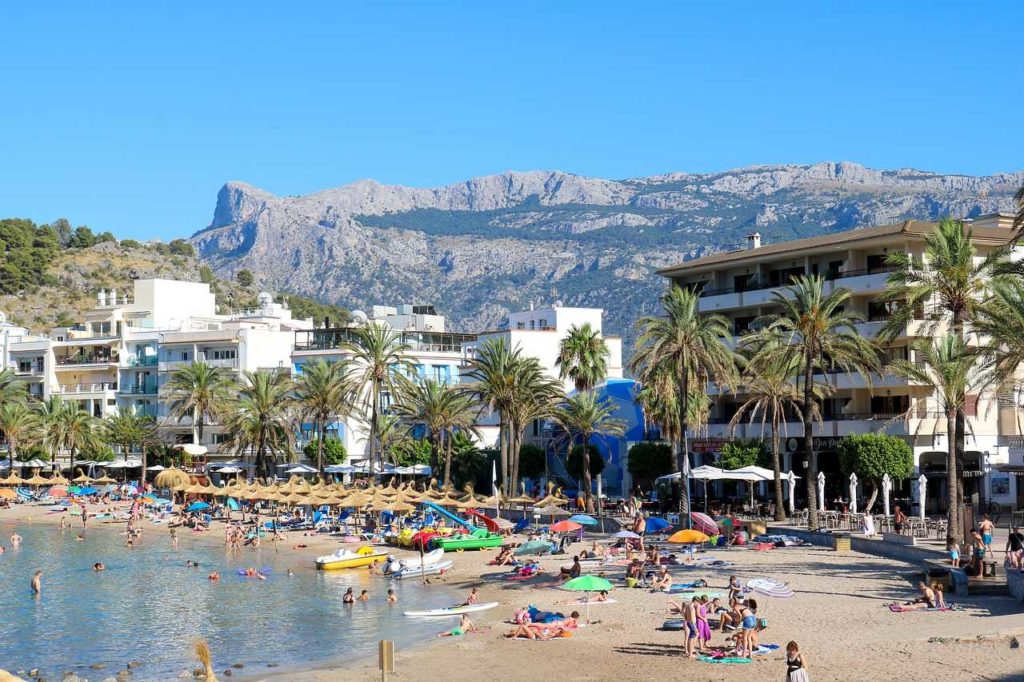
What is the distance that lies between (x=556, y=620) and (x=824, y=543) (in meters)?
18.4

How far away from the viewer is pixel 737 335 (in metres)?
69.9

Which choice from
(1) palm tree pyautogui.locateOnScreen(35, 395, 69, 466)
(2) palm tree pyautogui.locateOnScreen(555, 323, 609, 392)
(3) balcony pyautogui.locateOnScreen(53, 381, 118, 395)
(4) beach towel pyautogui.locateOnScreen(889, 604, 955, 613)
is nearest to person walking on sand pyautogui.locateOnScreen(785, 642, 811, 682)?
(4) beach towel pyautogui.locateOnScreen(889, 604, 955, 613)

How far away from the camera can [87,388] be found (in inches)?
4345

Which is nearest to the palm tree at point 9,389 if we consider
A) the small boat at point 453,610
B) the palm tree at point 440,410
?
the palm tree at point 440,410

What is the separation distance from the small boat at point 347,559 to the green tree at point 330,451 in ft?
109

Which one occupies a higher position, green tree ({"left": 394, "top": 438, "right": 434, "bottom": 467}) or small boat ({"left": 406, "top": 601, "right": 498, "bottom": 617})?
green tree ({"left": 394, "top": 438, "right": 434, "bottom": 467})

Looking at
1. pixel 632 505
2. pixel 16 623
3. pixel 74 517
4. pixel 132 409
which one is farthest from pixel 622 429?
pixel 132 409

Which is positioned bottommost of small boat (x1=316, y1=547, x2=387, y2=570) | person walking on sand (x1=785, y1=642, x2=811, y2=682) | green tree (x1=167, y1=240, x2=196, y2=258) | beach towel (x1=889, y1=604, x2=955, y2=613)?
small boat (x1=316, y1=547, x2=387, y2=570)

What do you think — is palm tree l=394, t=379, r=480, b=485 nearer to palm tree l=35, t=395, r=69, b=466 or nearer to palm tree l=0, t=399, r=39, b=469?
palm tree l=35, t=395, r=69, b=466

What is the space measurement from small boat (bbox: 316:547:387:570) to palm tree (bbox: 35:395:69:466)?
5063 cm

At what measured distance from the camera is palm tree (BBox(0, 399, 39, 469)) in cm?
9662

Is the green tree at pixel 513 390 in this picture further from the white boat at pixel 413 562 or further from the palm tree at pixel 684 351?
the white boat at pixel 413 562

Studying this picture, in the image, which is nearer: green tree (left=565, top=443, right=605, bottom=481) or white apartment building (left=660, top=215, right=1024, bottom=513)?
white apartment building (left=660, top=215, right=1024, bottom=513)

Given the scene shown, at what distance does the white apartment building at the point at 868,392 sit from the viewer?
5975cm
